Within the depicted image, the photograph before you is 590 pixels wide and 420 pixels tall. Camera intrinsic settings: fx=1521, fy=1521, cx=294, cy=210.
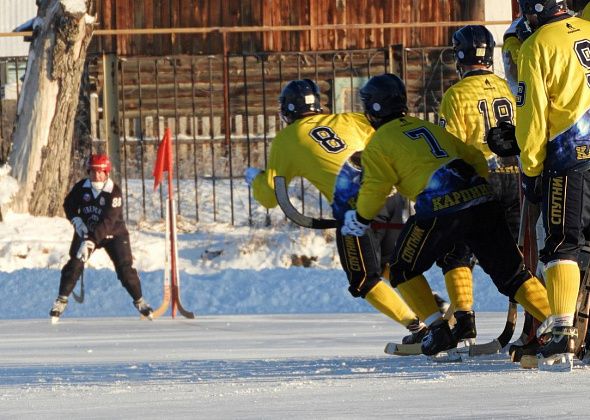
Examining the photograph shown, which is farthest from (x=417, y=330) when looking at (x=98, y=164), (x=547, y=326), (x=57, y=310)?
(x=98, y=164)

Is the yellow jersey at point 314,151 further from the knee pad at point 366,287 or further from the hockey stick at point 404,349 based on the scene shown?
the hockey stick at point 404,349

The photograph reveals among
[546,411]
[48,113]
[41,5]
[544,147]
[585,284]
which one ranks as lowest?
[546,411]

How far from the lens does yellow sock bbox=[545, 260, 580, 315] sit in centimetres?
675

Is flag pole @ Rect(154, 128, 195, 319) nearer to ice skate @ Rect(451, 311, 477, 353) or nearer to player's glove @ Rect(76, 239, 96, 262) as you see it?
player's glove @ Rect(76, 239, 96, 262)

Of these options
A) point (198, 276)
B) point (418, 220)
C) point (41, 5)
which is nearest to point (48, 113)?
point (41, 5)

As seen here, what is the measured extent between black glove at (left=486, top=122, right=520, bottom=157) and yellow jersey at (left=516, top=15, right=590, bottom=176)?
436 millimetres

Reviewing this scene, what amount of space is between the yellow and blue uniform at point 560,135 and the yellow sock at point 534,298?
644mm

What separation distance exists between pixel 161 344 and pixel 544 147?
4.29 meters

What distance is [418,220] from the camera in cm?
768

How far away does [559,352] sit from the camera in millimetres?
6676

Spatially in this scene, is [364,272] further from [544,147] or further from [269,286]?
[269,286]

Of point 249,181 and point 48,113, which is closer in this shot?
point 249,181

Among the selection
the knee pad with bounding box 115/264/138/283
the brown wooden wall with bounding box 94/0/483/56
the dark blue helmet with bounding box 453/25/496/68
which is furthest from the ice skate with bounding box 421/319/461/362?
the brown wooden wall with bounding box 94/0/483/56

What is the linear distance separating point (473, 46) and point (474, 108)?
0.36 m
